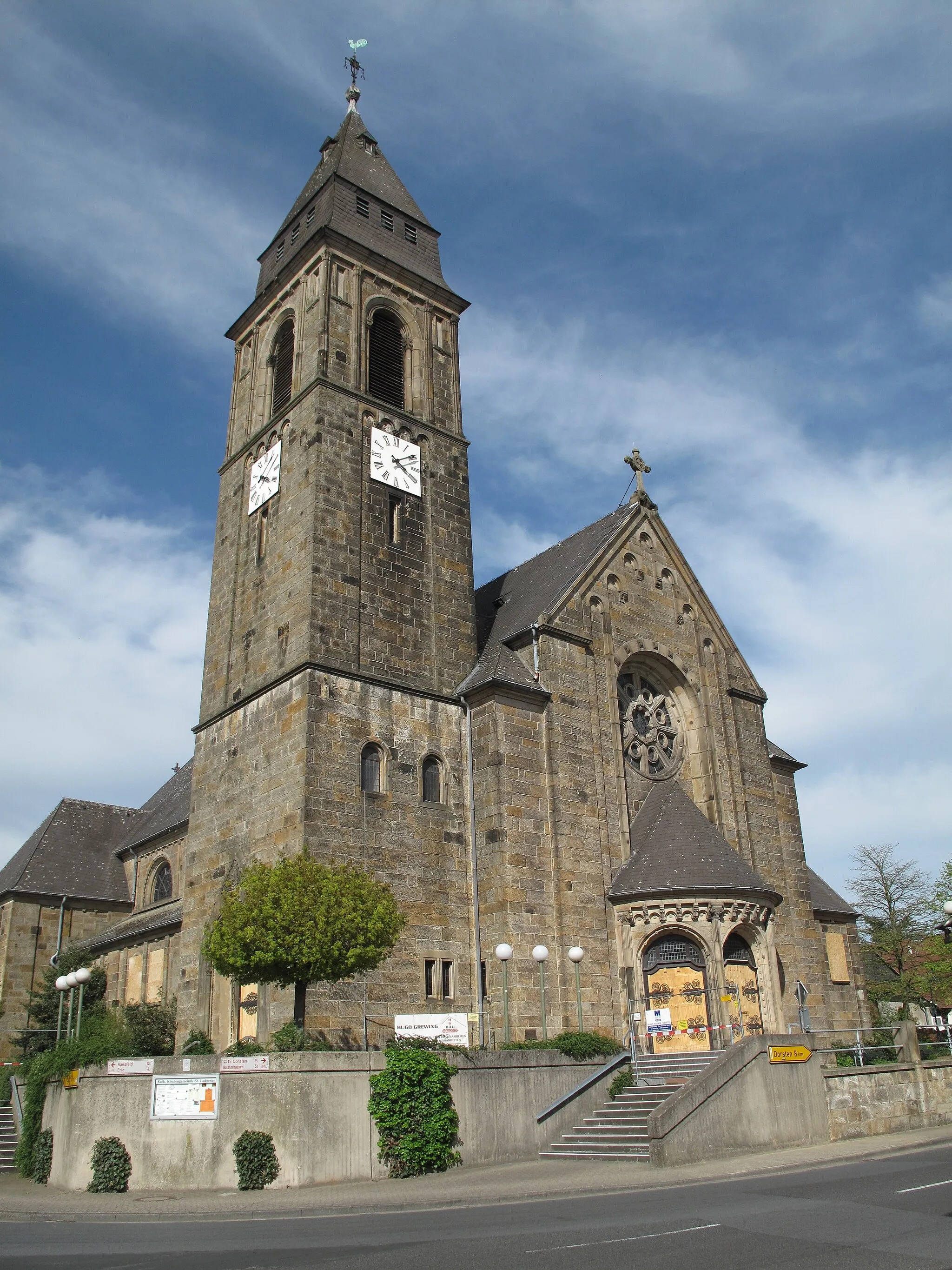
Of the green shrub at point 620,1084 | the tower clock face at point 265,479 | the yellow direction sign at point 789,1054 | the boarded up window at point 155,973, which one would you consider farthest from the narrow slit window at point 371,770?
the boarded up window at point 155,973

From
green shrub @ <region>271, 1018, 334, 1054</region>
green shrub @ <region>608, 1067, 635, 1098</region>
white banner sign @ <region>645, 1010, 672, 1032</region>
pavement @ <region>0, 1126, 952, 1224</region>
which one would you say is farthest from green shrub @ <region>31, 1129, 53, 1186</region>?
white banner sign @ <region>645, 1010, 672, 1032</region>

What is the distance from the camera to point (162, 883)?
38031mm

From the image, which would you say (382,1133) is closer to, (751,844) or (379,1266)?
(379,1266)

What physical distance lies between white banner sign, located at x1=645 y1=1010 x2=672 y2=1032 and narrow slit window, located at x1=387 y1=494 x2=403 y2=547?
12.5 m

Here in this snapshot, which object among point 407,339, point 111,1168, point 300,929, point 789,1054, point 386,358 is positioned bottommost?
point 111,1168

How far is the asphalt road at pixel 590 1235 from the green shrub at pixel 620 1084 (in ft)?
17.5

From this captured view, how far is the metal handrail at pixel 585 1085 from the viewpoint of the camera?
1825 centimetres

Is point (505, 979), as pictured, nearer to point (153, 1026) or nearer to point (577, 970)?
point (577, 970)

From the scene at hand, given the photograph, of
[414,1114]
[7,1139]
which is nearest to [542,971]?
[414,1114]

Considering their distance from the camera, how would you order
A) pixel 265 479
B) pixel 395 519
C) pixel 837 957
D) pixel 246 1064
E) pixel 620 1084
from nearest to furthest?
pixel 246 1064 → pixel 620 1084 → pixel 395 519 → pixel 265 479 → pixel 837 957

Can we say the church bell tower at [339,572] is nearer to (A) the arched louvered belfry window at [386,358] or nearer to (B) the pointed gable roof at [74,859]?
(A) the arched louvered belfry window at [386,358]

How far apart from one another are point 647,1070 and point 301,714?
9.97 m

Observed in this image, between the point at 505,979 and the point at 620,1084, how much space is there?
2842 millimetres

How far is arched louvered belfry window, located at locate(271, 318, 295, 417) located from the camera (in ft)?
95.4
